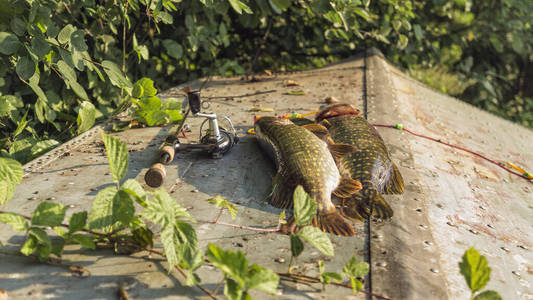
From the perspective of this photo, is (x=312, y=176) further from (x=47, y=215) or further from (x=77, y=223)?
(x=47, y=215)

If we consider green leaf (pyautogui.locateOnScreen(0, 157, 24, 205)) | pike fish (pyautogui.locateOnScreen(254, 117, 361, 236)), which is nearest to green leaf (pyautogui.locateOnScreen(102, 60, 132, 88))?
green leaf (pyautogui.locateOnScreen(0, 157, 24, 205))

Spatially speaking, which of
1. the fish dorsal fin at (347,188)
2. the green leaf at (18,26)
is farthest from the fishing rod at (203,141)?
the green leaf at (18,26)

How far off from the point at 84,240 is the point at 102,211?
0.57 ft

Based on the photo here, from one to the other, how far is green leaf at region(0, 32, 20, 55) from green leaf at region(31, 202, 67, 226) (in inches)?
44.4

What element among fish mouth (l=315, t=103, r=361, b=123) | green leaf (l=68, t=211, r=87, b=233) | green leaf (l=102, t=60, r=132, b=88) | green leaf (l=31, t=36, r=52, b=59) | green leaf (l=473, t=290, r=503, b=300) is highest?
green leaf (l=31, t=36, r=52, b=59)

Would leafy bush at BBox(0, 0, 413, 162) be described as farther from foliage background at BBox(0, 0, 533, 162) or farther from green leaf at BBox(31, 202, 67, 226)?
green leaf at BBox(31, 202, 67, 226)

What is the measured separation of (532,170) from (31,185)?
3.99m

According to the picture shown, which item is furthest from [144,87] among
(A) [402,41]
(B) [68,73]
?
(A) [402,41]

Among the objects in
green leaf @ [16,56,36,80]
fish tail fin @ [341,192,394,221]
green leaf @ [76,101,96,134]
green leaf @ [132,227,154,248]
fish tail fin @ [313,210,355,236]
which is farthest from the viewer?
green leaf @ [76,101,96,134]

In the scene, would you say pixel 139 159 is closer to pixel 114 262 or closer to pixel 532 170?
pixel 114 262

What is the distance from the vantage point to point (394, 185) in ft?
7.92

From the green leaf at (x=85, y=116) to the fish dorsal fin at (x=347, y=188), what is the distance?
6.61 ft

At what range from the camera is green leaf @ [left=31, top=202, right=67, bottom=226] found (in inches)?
65.1

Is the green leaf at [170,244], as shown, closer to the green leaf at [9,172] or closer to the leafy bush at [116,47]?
the green leaf at [9,172]
